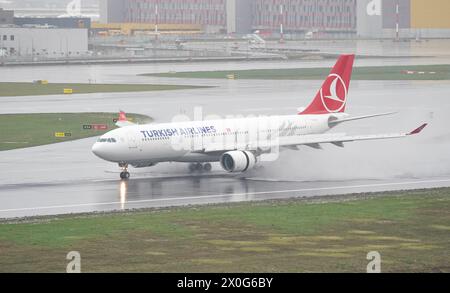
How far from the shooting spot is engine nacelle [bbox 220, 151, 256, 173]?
65062 mm

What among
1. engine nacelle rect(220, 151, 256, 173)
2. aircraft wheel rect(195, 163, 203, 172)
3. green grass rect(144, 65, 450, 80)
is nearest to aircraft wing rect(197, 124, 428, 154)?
engine nacelle rect(220, 151, 256, 173)

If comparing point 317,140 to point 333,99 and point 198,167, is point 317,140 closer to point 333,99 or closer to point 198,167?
point 333,99

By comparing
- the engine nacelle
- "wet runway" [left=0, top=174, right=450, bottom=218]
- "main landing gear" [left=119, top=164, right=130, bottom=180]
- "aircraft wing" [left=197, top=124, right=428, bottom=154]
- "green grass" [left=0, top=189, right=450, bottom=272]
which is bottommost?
"wet runway" [left=0, top=174, right=450, bottom=218]

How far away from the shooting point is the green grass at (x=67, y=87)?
130 m

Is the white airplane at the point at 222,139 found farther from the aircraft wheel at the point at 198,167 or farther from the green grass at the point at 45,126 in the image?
the green grass at the point at 45,126

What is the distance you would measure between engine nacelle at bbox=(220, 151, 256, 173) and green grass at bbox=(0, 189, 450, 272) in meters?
9.55

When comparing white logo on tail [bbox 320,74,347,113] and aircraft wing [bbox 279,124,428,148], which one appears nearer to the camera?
aircraft wing [bbox 279,124,428,148]

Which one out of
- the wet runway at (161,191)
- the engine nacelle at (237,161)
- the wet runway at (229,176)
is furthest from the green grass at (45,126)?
the engine nacelle at (237,161)

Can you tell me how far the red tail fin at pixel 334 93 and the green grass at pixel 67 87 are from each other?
5855cm

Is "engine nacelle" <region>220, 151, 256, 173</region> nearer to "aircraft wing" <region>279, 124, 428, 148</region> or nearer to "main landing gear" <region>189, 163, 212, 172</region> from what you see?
"main landing gear" <region>189, 163, 212, 172</region>

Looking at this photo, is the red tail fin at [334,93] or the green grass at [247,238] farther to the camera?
the red tail fin at [334,93]

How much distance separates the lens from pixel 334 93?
75062 mm
